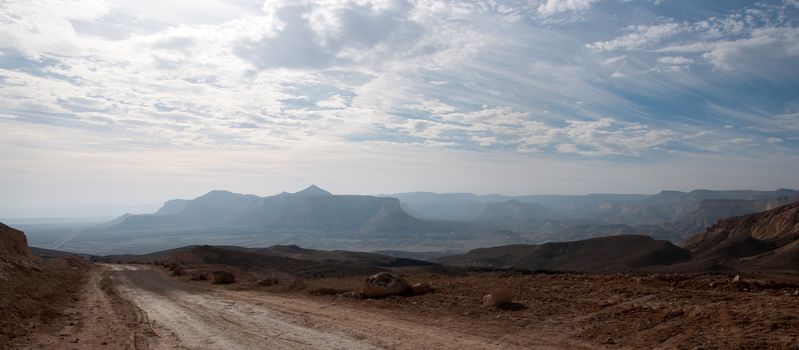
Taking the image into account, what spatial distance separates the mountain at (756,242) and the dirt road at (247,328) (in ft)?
239

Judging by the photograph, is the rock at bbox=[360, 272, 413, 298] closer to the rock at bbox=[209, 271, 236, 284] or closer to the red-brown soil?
the red-brown soil

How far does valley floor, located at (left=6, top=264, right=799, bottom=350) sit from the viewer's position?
371 inches

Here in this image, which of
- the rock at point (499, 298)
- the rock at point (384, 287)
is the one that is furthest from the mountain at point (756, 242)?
the rock at point (499, 298)

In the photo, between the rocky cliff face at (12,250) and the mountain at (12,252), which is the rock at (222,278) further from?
the rocky cliff face at (12,250)

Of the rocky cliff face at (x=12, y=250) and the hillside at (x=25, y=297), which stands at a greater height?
the rocky cliff face at (x=12, y=250)

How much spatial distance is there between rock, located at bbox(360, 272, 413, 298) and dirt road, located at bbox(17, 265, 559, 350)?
50.1 inches

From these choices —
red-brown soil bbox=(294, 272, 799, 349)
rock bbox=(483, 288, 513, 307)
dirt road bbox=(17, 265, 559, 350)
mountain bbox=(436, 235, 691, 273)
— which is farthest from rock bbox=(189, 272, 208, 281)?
mountain bbox=(436, 235, 691, 273)

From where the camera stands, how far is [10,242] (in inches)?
1124

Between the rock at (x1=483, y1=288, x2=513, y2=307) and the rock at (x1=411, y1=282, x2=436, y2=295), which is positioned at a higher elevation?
the rock at (x1=483, y1=288, x2=513, y2=307)

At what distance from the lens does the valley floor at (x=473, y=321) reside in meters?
9.43

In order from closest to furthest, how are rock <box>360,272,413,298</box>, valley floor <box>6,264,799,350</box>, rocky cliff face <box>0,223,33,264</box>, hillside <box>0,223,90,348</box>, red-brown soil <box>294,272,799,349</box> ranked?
red-brown soil <box>294,272,799,349</box>, valley floor <box>6,264,799,350</box>, hillside <box>0,223,90,348</box>, rock <box>360,272,413,298</box>, rocky cliff face <box>0,223,33,264</box>

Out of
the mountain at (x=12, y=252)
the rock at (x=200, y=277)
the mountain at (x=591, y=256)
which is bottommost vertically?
the mountain at (x=591, y=256)

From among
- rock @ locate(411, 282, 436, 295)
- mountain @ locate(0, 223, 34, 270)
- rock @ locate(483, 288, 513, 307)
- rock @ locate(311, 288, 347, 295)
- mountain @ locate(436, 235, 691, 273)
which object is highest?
mountain @ locate(0, 223, 34, 270)

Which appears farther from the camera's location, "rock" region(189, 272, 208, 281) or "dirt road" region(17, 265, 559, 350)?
"rock" region(189, 272, 208, 281)
